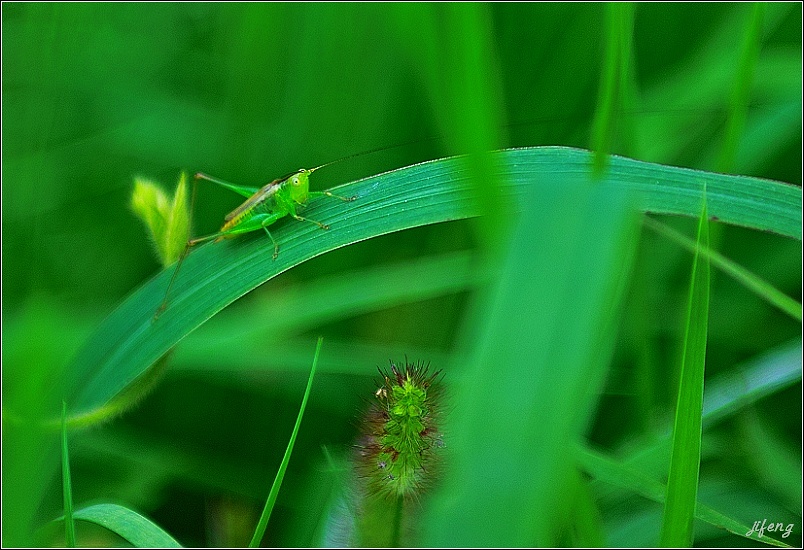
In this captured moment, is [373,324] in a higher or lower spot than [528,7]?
lower

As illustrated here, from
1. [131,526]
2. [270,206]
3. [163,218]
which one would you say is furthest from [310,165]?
[131,526]

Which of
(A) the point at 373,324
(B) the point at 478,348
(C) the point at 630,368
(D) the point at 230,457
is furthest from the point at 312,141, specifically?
(B) the point at 478,348

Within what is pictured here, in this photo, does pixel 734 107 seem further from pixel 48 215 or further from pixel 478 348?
pixel 48 215

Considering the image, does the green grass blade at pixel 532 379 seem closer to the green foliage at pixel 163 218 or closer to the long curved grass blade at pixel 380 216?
the long curved grass blade at pixel 380 216

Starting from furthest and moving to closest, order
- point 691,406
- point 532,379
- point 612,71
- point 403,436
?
point 612,71, point 691,406, point 403,436, point 532,379

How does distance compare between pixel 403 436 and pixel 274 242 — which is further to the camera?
pixel 274 242

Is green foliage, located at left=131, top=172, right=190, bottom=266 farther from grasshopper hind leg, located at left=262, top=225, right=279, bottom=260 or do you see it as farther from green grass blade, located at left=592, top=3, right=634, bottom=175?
green grass blade, located at left=592, top=3, right=634, bottom=175

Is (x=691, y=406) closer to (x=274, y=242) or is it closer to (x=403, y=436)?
(x=403, y=436)
